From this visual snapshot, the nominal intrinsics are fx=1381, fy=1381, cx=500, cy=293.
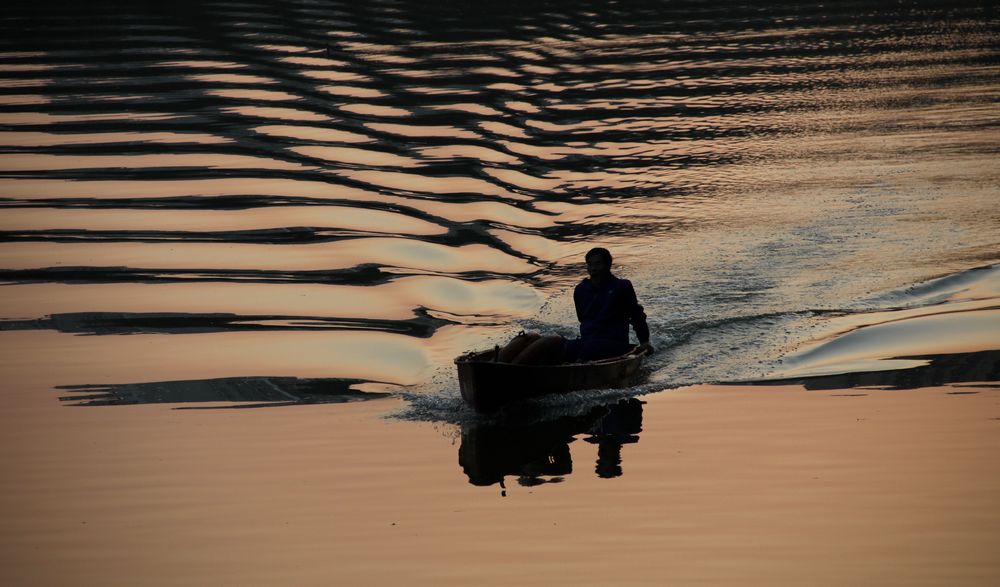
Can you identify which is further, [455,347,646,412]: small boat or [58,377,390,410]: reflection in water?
[58,377,390,410]: reflection in water

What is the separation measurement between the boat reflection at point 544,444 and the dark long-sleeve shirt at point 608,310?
76 cm

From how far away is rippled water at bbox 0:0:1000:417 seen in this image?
1700cm

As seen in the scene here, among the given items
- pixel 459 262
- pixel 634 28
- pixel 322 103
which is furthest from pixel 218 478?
pixel 634 28


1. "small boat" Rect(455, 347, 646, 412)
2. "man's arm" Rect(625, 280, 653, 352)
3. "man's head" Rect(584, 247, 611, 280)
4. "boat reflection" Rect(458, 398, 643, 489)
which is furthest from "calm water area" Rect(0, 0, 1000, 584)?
"man's head" Rect(584, 247, 611, 280)

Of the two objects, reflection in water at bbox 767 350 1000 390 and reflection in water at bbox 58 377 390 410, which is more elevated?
reflection in water at bbox 767 350 1000 390

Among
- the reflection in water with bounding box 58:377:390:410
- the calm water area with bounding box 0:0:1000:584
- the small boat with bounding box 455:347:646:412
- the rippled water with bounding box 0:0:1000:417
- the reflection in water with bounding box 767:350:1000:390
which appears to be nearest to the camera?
the calm water area with bounding box 0:0:1000:584

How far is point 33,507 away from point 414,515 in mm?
3237

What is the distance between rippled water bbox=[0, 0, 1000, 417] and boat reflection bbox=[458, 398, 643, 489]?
978 mm

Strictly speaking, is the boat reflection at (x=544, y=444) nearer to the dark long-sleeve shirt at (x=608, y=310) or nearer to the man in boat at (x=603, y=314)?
the man in boat at (x=603, y=314)

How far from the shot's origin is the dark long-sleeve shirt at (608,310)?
1489cm

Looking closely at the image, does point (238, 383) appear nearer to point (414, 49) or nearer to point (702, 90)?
point (702, 90)

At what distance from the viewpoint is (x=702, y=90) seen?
3500cm

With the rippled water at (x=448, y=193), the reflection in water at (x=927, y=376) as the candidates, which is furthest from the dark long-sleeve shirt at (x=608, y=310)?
the reflection in water at (x=927, y=376)

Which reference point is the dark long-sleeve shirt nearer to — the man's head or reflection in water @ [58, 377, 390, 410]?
the man's head
